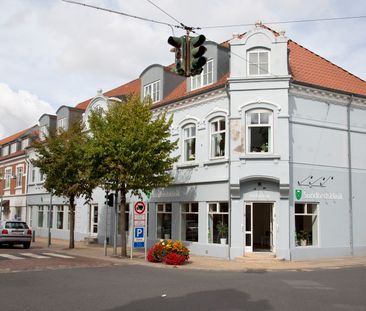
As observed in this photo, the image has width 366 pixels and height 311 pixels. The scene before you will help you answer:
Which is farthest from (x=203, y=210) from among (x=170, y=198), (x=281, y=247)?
(x=281, y=247)

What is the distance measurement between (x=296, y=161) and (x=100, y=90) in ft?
49.6

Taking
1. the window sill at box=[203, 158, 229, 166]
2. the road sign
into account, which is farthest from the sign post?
the window sill at box=[203, 158, 229, 166]

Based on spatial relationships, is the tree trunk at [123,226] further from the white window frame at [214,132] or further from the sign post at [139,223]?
the white window frame at [214,132]

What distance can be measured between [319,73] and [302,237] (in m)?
8.47

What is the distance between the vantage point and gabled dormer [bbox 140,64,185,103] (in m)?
26.5

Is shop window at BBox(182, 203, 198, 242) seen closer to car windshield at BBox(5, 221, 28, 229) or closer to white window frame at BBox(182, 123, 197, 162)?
white window frame at BBox(182, 123, 197, 162)

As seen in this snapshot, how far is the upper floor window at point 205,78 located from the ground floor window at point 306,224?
7669mm

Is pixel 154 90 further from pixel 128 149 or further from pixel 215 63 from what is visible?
pixel 128 149

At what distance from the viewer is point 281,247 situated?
776 inches

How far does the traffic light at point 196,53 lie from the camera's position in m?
9.93

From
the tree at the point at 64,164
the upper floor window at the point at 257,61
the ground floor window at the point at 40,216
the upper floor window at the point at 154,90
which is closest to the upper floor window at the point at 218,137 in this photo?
the upper floor window at the point at 257,61

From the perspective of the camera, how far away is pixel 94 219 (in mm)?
31453

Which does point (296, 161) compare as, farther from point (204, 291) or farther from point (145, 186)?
point (204, 291)

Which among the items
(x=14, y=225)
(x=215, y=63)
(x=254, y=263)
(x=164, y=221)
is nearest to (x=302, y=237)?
(x=254, y=263)
